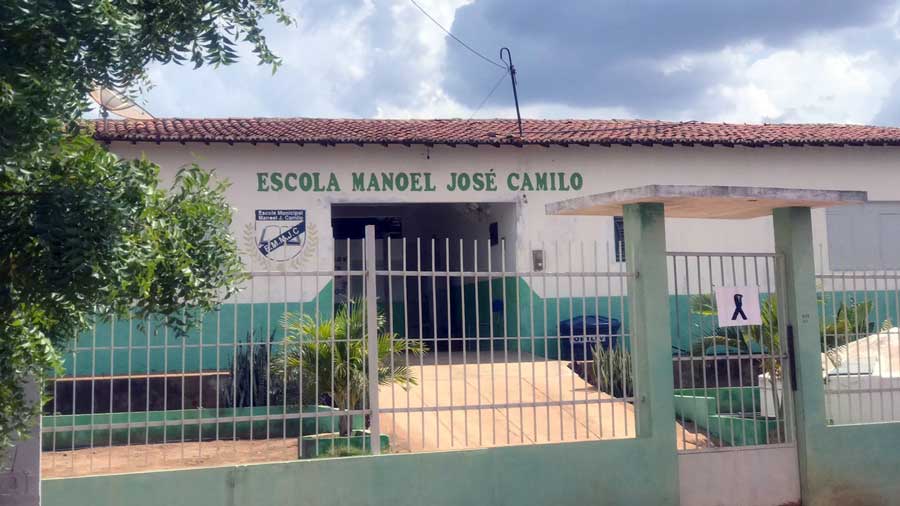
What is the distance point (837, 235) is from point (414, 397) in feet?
31.4

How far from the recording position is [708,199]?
6.73m

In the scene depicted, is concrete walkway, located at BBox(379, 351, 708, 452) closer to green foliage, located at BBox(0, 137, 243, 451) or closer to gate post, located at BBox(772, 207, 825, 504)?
gate post, located at BBox(772, 207, 825, 504)

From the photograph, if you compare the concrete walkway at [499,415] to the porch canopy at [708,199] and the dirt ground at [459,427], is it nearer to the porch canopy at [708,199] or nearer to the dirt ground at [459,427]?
the dirt ground at [459,427]

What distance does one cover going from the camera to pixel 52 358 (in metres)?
3.31

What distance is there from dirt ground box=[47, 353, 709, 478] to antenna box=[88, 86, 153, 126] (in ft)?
7.79

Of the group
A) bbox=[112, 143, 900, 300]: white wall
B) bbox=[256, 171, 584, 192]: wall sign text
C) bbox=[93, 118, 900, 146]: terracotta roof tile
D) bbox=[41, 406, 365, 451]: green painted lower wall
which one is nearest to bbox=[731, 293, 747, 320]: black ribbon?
bbox=[41, 406, 365, 451]: green painted lower wall

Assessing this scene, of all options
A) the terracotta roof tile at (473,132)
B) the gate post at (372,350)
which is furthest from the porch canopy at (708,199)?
the terracotta roof tile at (473,132)

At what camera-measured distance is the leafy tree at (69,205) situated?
3207mm

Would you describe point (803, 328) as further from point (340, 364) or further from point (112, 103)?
point (112, 103)

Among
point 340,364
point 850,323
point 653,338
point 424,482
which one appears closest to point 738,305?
point 653,338

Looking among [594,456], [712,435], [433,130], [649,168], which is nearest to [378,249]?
[433,130]

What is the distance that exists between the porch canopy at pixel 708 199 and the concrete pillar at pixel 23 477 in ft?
13.7

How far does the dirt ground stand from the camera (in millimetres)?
6426

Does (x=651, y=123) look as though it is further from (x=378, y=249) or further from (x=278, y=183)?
(x=278, y=183)
